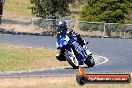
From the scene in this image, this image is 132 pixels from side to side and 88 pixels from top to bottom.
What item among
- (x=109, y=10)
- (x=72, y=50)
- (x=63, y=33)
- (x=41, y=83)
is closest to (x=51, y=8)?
(x=109, y=10)

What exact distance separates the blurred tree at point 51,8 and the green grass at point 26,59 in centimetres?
2538

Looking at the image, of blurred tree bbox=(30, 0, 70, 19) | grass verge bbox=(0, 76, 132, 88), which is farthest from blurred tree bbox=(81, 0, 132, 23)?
grass verge bbox=(0, 76, 132, 88)

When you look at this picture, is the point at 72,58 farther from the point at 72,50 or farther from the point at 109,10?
the point at 109,10

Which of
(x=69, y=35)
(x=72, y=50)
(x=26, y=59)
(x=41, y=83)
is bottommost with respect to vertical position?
(x=26, y=59)

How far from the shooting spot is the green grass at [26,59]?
29.1 m

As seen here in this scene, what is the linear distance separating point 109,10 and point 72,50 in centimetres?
5114

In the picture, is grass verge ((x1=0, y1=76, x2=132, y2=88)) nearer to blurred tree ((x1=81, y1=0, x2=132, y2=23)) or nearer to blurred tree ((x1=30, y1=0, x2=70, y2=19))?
blurred tree ((x1=81, y1=0, x2=132, y2=23))

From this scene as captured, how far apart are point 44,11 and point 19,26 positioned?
4049 millimetres

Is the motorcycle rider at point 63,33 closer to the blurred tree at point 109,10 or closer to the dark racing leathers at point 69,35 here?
the dark racing leathers at point 69,35

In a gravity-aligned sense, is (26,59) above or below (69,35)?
below

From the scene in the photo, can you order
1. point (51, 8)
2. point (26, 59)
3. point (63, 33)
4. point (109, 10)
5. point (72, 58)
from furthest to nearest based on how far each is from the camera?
point (51, 8)
point (109, 10)
point (26, 59)
point (72, 58)
point (63, 33)

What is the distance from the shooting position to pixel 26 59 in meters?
31.6

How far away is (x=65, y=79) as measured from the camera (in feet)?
60.1

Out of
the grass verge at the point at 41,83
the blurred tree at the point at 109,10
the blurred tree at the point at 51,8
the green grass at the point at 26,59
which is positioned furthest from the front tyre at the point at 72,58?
the blurred tree at the point at 51,8
